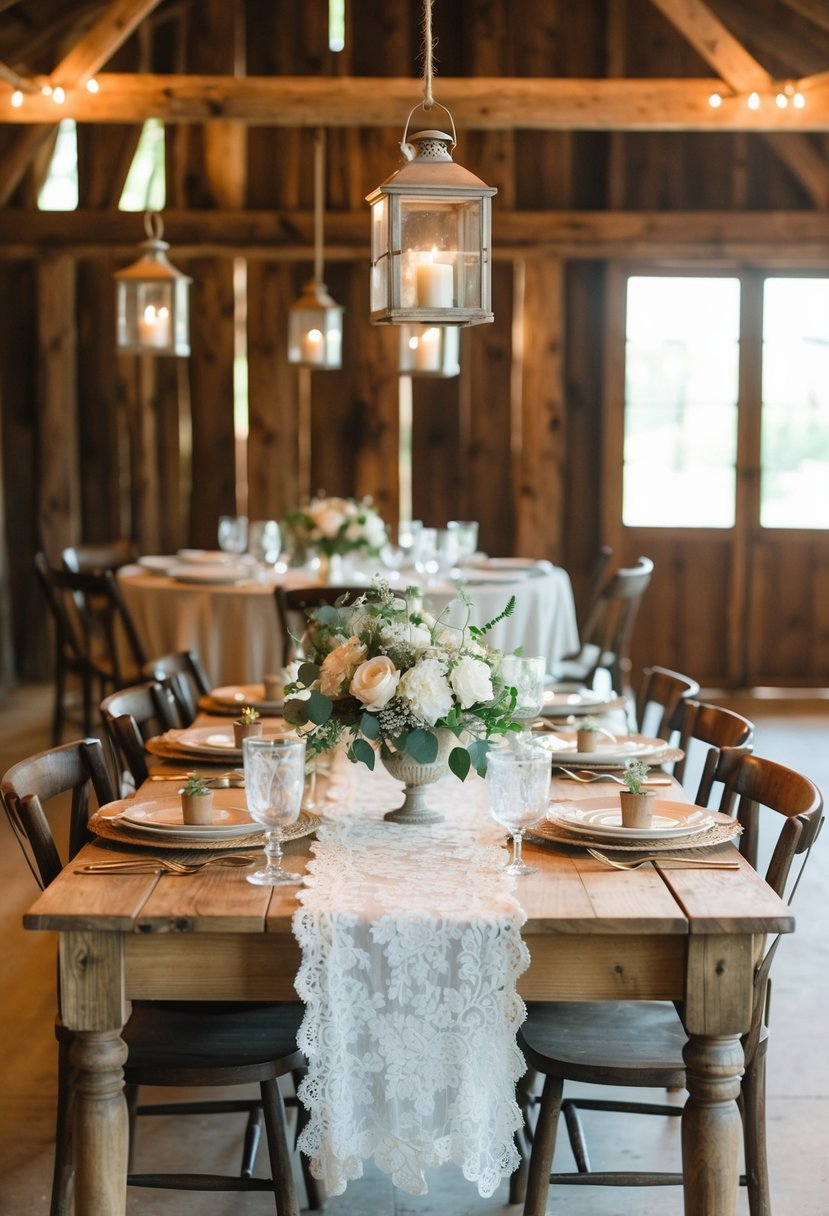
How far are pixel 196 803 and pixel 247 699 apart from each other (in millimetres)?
1190

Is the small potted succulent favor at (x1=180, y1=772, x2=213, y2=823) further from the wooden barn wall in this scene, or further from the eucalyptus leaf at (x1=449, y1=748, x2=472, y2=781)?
the wooden barn wall

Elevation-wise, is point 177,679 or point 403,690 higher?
point 403,690

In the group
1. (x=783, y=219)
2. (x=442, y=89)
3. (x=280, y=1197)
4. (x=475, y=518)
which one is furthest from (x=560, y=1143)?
(x=783, y=219)

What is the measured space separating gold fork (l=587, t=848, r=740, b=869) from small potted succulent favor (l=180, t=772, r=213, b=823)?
1.99 ft

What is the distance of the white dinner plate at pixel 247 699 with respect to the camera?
11.0ft

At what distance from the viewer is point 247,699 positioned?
346cm

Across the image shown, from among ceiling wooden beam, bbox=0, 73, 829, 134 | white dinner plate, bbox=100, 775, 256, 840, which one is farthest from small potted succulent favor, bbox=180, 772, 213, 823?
ceiling wooden beam, bbox=0, 73, 829, 134

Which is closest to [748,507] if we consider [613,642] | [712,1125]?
[613,642]

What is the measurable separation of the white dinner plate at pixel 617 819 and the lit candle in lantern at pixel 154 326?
3.50 metres

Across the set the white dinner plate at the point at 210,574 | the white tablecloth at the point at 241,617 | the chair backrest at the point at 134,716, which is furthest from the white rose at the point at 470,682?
the white dinner plate at the point at 210,574

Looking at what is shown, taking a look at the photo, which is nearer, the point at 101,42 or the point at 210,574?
the point at 210,574

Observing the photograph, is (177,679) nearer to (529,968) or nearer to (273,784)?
(273,784)

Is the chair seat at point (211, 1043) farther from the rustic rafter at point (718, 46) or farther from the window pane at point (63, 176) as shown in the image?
the window pane at point (63, 176)

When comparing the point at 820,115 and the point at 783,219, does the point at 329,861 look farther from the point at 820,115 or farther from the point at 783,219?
the point at 783,219
